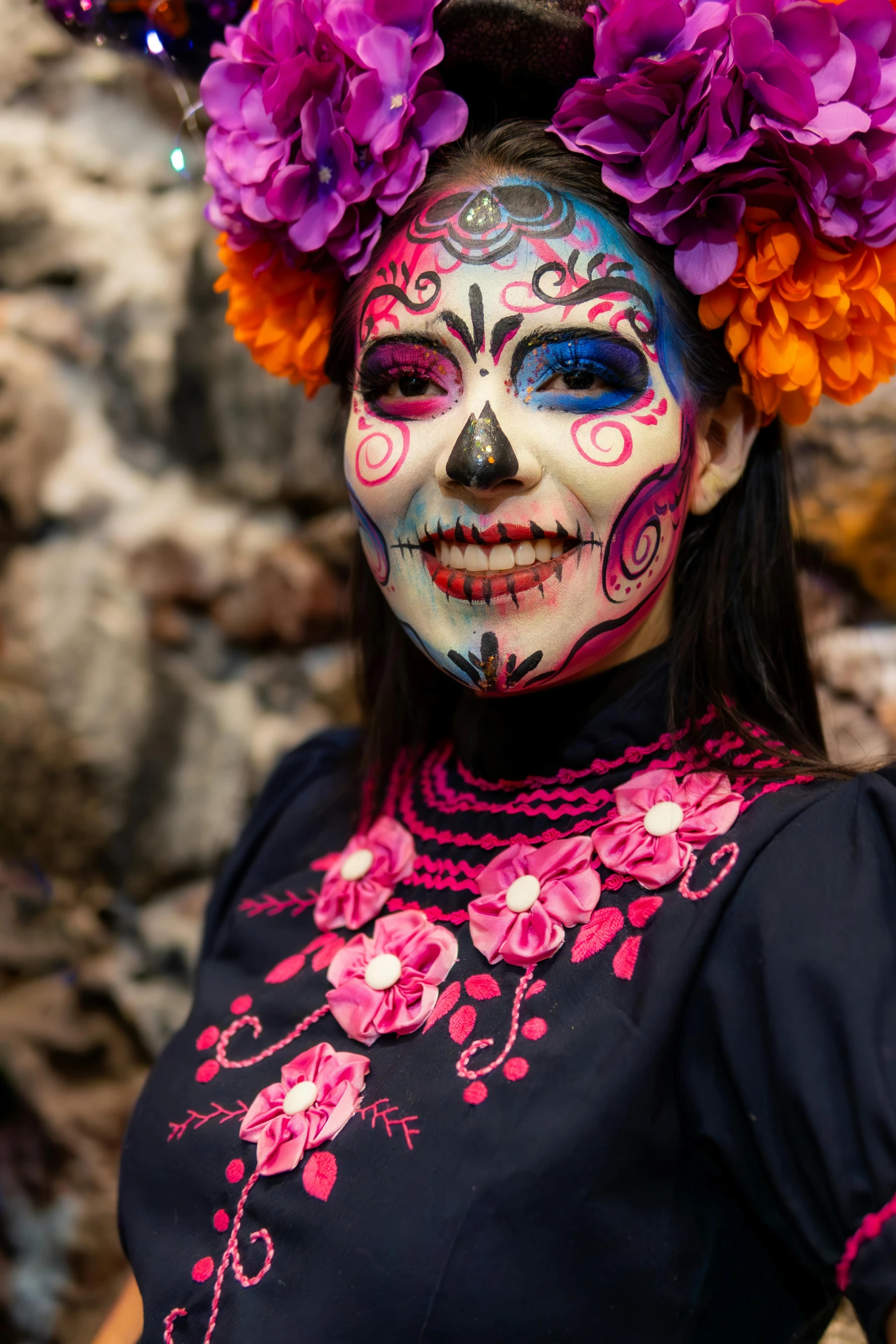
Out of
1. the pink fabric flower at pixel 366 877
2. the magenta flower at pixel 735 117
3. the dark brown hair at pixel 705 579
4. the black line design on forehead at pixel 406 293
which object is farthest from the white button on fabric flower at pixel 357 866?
the magenta flower at pixel 735 117

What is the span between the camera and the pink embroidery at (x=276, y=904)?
4.22 ft

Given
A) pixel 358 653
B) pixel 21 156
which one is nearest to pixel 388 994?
pixel 358 653

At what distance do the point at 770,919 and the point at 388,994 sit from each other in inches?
14.5

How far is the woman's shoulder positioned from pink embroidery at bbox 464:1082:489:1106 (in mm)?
460

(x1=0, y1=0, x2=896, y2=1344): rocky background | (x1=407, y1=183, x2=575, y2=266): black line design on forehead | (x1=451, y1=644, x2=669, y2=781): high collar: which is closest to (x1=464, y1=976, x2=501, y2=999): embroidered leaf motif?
(x1=451, y1=644, x2=669, y2=781): high collar

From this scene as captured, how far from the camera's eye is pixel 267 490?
1875 millimetres

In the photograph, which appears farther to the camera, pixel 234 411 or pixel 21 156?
pixel 234 411

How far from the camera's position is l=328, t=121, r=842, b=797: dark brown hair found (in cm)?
107

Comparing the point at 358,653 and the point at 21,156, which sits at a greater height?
the point at 21,156

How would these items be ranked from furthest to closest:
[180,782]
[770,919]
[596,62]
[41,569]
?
1. [180,782]
2. [41,569]
3. [596,62]
4. [770,919]

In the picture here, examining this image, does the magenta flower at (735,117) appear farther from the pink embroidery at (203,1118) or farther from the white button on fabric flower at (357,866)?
the pink embroidery at (203,1118)

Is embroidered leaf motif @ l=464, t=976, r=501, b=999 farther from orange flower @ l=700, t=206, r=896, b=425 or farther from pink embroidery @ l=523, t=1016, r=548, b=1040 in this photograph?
orange flower @ l=700, t=206, r=896, b=425

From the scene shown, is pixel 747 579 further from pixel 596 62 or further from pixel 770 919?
pixel 596 62

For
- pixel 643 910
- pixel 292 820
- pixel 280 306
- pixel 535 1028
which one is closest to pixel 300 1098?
pixel 535 1028
